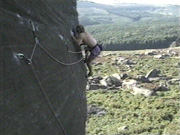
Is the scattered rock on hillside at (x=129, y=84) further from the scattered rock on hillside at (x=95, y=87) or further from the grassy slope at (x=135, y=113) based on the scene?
the scattered rock on hillside at (x=95, y=87)

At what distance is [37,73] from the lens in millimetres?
5242

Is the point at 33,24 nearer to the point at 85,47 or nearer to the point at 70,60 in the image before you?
the point at 70,60

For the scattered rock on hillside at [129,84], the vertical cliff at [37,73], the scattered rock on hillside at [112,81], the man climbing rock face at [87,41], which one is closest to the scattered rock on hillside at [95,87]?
the scattered rock on hillside at [112,81]

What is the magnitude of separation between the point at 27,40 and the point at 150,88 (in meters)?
30.5

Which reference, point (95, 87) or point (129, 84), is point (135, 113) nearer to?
point (129, 84)

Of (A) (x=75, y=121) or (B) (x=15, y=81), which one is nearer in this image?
(B) (x=15, y=81)

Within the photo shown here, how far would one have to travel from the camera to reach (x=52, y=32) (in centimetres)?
653

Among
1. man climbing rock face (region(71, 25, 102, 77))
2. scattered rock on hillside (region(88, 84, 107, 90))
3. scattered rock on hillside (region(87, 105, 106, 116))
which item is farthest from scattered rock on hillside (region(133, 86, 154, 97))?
man climbing rock face (region(71, 25, 102, 77))

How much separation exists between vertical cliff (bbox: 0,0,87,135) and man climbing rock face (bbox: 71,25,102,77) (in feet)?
2.13

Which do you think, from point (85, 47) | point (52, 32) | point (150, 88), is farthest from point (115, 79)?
point (52, 32)

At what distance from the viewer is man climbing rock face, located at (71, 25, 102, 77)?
804 centimetres

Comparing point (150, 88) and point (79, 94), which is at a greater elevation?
point (79, 94)

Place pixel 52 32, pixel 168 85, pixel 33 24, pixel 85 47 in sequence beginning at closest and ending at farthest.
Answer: pixel 33 24
pixel 52 32
pixel 85 47
pixel 168 85

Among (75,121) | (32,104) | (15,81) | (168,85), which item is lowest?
(168,85)
